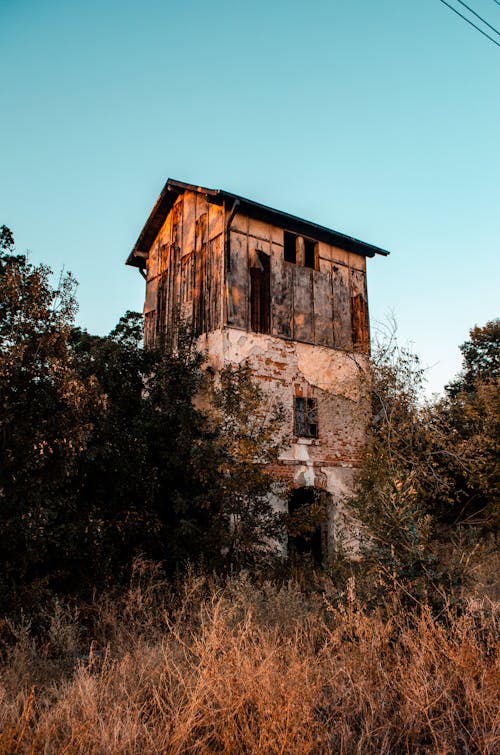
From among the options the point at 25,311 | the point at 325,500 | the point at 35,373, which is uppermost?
the point at 25,311

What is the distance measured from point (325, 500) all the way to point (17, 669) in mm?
10524

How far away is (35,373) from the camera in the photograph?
26.1 ft

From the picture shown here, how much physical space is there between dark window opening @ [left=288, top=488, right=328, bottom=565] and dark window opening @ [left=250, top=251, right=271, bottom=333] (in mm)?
4688

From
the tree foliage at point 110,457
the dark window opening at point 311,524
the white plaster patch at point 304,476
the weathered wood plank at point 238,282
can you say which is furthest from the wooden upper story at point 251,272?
the dark window opening at point 311,524

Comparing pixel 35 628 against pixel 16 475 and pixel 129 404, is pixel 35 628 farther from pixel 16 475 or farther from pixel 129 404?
pixel 129 404

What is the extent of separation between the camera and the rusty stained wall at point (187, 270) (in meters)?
15.2

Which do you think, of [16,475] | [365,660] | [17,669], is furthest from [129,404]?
[365,660]

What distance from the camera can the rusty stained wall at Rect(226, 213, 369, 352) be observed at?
15148mm

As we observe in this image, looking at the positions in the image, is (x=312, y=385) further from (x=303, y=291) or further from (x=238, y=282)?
(x=238, y=282)

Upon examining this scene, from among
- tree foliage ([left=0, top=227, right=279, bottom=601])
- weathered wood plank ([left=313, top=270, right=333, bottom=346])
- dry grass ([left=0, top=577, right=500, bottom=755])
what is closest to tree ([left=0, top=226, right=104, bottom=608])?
tree foliage ([left=0, top=227, right=279, bottom=601])

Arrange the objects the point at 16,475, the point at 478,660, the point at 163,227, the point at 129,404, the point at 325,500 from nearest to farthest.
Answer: the point at 478,660, the point at 16,475, the point at 129,404, the point at 325,500, the point at 163,227

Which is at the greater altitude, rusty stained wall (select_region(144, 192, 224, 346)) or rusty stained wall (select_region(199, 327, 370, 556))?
rusty stained wall (select_region(144, 192, 224, 346))

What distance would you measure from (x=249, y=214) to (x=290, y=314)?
3.13 m

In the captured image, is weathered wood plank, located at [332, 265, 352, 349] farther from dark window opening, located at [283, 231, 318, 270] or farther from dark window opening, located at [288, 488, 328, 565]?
dark window opening, located at [288, 488, 328, 565]
